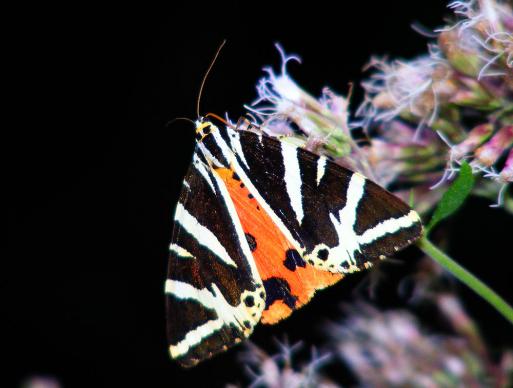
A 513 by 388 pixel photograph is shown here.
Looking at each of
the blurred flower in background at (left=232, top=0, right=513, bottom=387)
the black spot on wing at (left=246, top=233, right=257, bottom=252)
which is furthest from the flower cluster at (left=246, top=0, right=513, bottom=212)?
the black spot on wing at (left=246, top=233, right=257, bottom=252)

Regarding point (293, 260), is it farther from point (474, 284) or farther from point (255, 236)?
point (474, 284)

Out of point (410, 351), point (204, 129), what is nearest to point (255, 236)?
point (204, 129)

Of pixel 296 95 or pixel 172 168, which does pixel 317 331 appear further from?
pixel 172 168

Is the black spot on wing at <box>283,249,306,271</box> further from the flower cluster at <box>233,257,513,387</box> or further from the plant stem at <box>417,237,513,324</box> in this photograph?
the flower cluster at <box>233,257,513,387</box>

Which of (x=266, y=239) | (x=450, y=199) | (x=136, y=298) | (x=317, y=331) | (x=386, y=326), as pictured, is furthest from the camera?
(x=136, y=298)

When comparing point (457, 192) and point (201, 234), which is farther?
point (201, 234)

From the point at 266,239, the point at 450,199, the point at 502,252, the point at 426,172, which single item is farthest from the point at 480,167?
the point at 502,252

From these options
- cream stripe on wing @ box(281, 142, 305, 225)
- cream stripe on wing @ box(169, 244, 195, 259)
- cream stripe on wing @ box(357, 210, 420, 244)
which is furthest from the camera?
cream stripe on wing @ box(169, 244, 195, 259)
